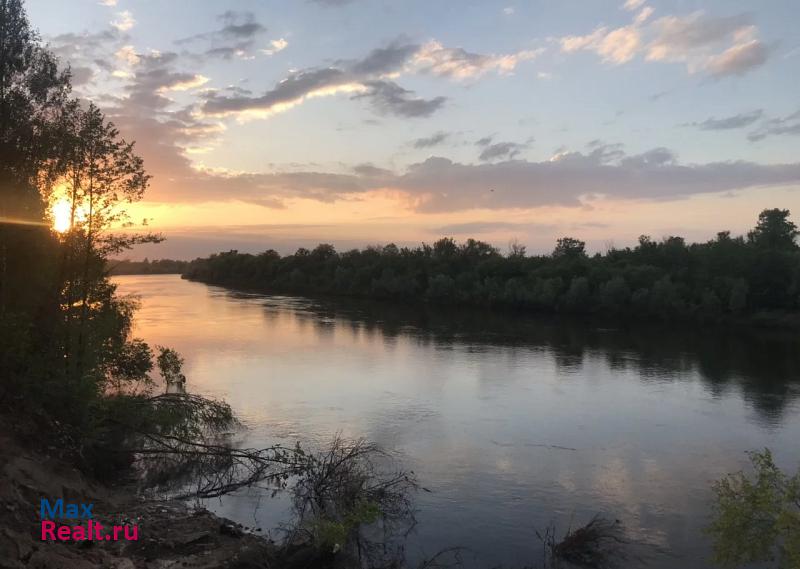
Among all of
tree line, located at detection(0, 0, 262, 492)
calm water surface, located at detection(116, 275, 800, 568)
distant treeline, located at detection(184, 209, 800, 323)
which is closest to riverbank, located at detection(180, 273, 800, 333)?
distant treeline, located at detection(184, 209, 800, 323)

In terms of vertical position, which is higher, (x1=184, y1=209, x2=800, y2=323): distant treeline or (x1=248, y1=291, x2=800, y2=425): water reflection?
(x1=184, y1=209, x2=800, y2=323): distant treeline

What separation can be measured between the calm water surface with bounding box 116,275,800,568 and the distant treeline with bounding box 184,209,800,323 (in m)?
9.86

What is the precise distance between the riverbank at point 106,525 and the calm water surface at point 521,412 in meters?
1.69

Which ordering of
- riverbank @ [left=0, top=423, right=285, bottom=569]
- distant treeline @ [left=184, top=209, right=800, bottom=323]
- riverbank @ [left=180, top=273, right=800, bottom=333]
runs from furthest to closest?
distant treeline @ [left=184, top=209, right=800, bottom=323]
riverbank @ [left=180, top=273, right=800, bottom=333]
riverbank @ [left=0, top=423, right=285, bottom=569]

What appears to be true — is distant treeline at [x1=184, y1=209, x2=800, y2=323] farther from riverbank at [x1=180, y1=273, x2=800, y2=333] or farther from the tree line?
the tree line

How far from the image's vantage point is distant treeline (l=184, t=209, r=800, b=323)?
A: 2299 inches

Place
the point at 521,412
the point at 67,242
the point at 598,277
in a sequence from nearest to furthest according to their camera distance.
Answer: the point at 67,242 < the point at 521,412 < the point at 598,277

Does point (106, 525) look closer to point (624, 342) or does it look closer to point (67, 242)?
point (67, 242)

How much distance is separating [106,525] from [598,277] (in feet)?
204

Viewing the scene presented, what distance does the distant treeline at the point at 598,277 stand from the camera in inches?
2299

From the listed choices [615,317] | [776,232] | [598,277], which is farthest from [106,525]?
[776,232]

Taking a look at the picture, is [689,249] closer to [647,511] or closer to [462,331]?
[462,331]

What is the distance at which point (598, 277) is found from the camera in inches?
2584

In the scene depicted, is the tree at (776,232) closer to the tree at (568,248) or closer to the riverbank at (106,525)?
the tree at (568,248)
